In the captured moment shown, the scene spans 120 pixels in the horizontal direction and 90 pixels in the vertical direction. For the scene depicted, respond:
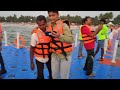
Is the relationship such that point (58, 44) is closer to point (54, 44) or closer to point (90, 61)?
point (54, 44)

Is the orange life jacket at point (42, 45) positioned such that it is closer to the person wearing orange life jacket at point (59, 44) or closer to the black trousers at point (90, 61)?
the person wearing orange life jacket at point (59, 44)

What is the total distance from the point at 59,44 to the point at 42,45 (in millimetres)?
329

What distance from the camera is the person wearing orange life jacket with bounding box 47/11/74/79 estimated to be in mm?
2964

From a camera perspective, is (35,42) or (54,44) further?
(35,42)

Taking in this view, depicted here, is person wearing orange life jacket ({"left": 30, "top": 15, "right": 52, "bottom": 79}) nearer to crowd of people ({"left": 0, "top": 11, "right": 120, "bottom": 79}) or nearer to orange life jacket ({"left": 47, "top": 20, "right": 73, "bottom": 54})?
crowd of people ({"left": 0, "top": 11, "right": 120, "bottom": 79})

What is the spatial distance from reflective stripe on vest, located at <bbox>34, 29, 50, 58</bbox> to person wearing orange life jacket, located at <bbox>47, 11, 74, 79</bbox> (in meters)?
0.12

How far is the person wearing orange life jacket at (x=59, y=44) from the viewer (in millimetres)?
2964

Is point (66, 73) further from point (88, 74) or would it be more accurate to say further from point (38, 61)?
point (88, 74)

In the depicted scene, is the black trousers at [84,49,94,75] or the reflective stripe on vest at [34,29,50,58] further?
the black trousers at [84,49,94,75]

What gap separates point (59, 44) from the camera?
304 cm

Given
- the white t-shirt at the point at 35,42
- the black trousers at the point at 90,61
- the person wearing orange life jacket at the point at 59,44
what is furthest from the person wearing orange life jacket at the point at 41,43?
the black trousers at the point at 90,61

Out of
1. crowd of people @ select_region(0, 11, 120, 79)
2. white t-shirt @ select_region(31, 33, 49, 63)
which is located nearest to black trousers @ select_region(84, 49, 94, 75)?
crowd of people @ select_region(0, 11, 120, 79)

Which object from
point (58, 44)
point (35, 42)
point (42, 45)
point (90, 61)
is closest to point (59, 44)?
point (58, 44)
